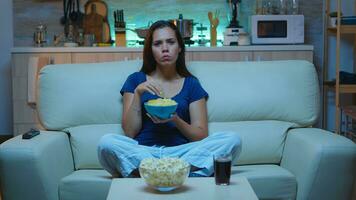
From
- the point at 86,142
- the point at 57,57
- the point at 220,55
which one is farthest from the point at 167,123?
the point at 57,57

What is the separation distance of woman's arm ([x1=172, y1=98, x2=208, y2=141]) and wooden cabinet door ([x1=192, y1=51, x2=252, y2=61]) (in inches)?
78.3

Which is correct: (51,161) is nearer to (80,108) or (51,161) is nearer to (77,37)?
(80,108)

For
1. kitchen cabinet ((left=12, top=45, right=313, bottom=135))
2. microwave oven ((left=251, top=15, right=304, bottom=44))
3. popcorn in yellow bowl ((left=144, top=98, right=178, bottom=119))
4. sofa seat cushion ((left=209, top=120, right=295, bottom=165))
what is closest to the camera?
popcorn in yellow bowl ((left=144, top=98, right=178, bottom=119))

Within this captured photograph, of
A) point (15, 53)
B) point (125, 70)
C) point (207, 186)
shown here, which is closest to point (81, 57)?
point (15, 53)

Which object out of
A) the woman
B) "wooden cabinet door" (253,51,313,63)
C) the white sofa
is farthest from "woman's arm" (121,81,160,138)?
"wooden cabinet door" (253,51,313,63)

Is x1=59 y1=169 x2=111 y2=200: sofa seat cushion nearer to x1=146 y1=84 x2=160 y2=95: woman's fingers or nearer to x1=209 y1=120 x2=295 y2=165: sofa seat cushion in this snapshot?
x1=146 y1=84 x2=160 y2=95: woman's fingers

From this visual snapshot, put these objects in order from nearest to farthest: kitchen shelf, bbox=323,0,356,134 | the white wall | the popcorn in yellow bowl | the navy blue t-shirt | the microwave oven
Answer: the popcorn in yellow bowl → the navy blue t-shirt → kitchen shelf, bbox=323,0,356,134 → the microwave oven → the white wall

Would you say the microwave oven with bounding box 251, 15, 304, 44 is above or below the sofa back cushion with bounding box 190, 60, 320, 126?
above

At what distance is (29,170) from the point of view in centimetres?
238

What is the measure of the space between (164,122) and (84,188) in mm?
471

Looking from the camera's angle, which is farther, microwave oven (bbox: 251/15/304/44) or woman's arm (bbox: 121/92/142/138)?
microwave oven (bbox: 251/15/304/44)

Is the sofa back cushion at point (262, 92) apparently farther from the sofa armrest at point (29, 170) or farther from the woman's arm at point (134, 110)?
the sofa armrest at point (29, 170)

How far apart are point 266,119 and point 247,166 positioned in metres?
0.32

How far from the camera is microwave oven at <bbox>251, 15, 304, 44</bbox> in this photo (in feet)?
16.0
